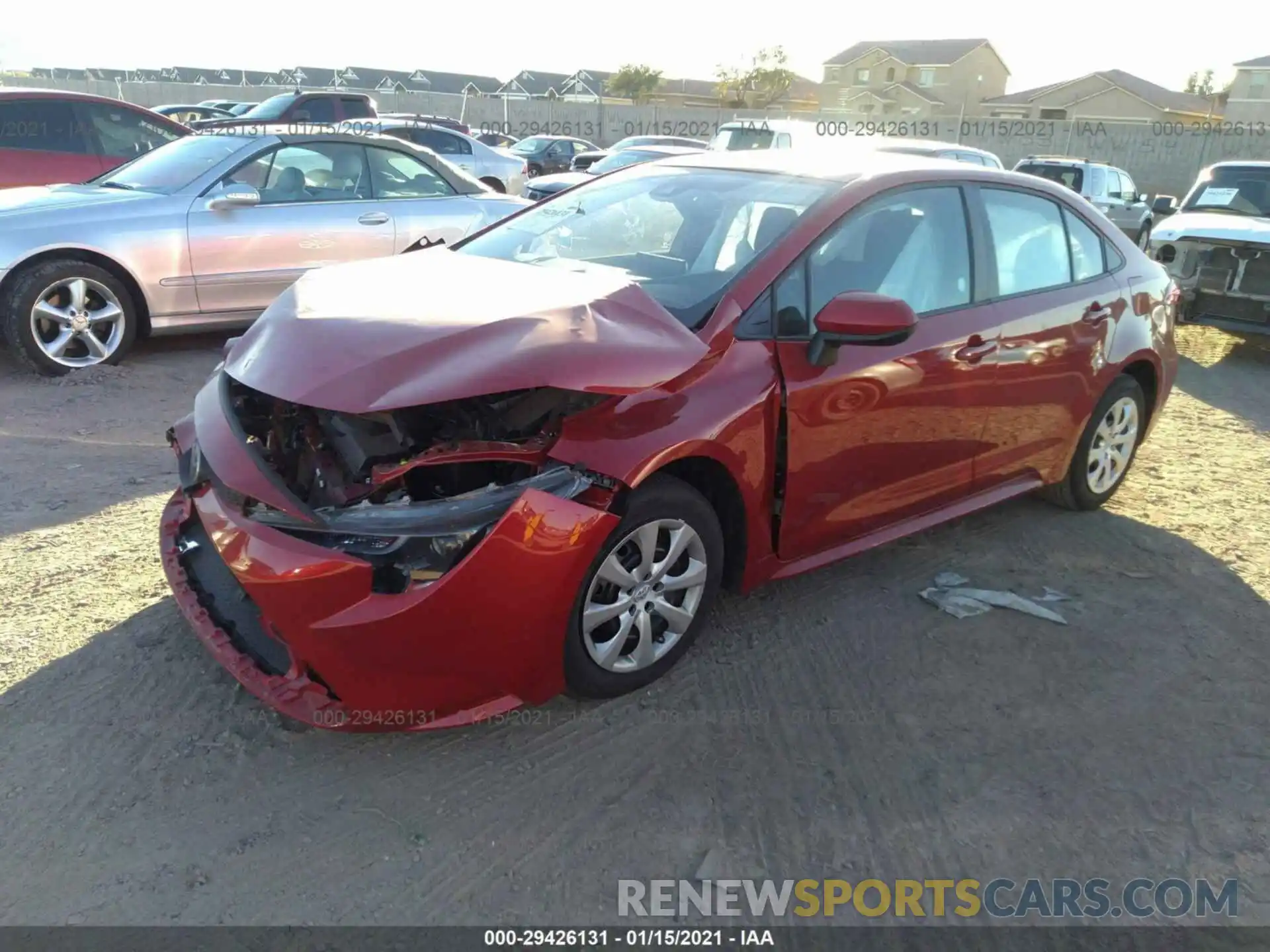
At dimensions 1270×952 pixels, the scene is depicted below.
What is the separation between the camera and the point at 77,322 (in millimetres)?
6043

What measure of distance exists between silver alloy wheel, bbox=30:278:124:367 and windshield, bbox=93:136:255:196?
88 cm

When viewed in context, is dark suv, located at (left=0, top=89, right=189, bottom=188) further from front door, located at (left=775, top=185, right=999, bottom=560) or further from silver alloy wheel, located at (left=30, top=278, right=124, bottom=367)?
front door, located at (left=775, top=185, right=999, bottom=560)

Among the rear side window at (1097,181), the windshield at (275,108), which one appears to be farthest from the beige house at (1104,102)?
the windshield at (275,108)

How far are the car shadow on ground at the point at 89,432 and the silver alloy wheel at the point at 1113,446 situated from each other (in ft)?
14.9

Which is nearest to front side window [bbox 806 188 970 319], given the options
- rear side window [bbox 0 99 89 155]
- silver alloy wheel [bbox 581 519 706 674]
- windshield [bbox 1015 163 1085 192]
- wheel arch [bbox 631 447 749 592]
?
wheel arch [bbox 631 447 749 592]

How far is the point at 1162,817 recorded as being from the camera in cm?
271

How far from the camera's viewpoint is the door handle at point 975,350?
3.67 meters

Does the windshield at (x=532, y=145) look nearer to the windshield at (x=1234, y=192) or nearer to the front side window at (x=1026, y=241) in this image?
the windshield at (x=1234, y=192)

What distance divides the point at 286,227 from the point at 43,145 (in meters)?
3.71

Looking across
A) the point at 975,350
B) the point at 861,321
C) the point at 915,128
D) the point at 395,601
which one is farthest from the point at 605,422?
the point at 915,128

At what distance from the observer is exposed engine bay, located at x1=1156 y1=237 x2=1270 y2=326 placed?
818 cm

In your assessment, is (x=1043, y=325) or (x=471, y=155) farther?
(x=471, y=155)

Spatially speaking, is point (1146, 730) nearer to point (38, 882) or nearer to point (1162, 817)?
point (1162, 817)

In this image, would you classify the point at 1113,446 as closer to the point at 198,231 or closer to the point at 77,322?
the point at 198,231
